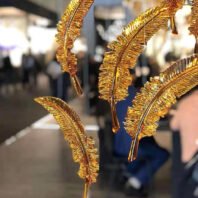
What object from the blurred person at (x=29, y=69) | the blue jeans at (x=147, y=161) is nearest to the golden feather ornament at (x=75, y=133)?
the blue jeans at (x=147, y=161)

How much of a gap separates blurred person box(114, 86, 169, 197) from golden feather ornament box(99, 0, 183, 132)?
136 mm

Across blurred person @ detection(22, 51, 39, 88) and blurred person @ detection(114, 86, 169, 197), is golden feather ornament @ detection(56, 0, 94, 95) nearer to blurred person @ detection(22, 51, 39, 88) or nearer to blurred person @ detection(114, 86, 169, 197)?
blurred person @ detection(114, 86, 169, 197)

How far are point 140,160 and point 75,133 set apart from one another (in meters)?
0.58

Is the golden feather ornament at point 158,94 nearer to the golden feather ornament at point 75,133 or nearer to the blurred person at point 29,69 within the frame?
the golden feather ornament at point 75,133

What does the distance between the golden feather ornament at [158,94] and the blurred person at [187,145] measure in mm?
328

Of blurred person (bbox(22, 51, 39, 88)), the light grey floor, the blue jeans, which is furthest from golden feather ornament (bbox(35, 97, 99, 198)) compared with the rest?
blurred person (bbox(22, 51, 39, 88))

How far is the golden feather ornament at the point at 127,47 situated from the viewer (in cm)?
131

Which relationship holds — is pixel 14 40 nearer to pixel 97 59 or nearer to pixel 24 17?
pixel 24 17

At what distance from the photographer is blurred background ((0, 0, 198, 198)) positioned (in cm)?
172

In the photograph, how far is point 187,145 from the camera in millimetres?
1814

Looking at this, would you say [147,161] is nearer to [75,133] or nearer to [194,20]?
[75,133]

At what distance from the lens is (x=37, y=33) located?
7.32ft

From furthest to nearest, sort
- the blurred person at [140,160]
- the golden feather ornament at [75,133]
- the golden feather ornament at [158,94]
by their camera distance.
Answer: the blurred person at [140,160]
the golden feather ornament at [75,133]
the golden feather ornament at [158,94]

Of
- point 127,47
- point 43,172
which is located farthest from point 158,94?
point 43,172
